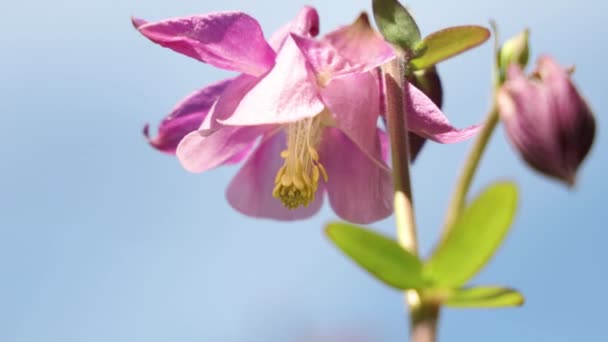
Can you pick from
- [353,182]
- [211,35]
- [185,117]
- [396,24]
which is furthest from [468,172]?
[185,117]

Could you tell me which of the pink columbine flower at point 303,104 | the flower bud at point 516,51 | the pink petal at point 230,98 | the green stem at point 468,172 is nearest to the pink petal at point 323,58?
the pink columbine flower at point 303,104

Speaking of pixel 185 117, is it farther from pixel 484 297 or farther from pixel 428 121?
pixel 484 297

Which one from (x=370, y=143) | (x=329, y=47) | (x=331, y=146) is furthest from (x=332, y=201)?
(x=329, y=47)

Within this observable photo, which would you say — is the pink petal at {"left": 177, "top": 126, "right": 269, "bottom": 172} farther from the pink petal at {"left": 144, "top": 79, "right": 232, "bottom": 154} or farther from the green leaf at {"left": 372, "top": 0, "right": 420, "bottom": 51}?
the green leaf at {"left": 372, "top": 0, "right": 420, "bottom": 51}

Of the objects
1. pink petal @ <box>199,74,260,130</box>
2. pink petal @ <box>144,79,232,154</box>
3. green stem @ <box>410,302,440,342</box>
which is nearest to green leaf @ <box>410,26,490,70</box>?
pink petal @ <box>199,74,260,130</box>

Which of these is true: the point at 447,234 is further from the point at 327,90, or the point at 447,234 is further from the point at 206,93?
the point at 206,93

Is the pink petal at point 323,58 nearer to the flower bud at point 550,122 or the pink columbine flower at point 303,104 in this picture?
the pink columbine flower at point 303,104

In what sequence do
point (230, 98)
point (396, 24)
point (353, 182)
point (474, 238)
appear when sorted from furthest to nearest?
1. point (353, 182)
2. point (230, 98)
3. point (396, 24)
4. point (474, 238)
